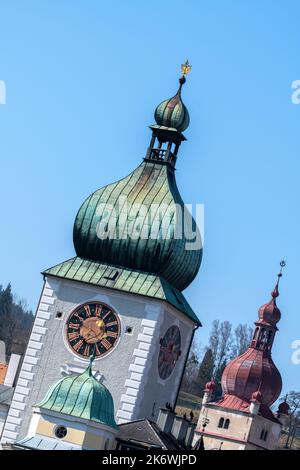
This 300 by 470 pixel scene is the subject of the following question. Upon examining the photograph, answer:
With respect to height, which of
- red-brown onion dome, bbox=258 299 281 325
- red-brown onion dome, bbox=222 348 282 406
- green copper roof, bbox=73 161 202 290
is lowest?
green copper roof, bbox=73 161 202 290

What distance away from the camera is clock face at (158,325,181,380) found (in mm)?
59312

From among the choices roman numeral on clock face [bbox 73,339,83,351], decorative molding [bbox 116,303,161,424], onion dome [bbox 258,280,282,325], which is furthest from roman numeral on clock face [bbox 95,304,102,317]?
onion dome [bbox 258,280,282,325]

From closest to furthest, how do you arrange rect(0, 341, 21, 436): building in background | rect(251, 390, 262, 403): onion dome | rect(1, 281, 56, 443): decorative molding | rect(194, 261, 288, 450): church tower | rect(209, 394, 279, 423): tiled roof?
1. rect(1, 281, 56, 443): decorative molding
2. rect(0, 341, 21, 436): building in background
3. rect(194, 261, 288, 450): church tower
4. rect(251, 390, 262, 403): onion dome
5. rect(209, 394, 279, 423): tiled roof

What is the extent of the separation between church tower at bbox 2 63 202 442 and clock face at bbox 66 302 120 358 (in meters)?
0.03

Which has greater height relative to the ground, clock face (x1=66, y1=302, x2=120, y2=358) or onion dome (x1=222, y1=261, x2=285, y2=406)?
onion dome (x1=222, y1=261, x2=285, y2=406)

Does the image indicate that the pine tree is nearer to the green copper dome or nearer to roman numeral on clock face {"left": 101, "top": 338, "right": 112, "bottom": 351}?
the green copper dome

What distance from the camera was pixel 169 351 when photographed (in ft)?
196

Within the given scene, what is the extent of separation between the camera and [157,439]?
5516cm

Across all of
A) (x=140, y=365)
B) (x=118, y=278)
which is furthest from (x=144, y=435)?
(x=118, y=278)

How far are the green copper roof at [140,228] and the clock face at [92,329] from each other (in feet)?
5.49
